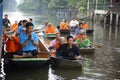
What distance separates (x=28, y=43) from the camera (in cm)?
1232

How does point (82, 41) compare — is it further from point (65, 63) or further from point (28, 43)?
point (28, 43)

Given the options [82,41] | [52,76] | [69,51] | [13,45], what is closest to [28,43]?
[13,45]

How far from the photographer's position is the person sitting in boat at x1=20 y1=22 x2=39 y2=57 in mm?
12211

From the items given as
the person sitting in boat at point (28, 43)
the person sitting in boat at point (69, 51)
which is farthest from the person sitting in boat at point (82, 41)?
the person sitting in boat at point (28, 43)

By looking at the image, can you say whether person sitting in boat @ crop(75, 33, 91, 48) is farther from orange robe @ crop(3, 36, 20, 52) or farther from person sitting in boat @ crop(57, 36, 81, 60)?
orange robe @ crop(3, 36, 20, 52)

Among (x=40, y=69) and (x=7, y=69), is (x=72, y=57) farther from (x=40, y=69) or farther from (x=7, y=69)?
(x=7, y=69)

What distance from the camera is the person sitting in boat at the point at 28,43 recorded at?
40.1 feet

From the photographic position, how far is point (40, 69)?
13094 mm

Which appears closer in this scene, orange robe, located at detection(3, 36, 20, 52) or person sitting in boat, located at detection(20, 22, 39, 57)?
person sitting in boat, located at detection(20, 22, 39, 57)

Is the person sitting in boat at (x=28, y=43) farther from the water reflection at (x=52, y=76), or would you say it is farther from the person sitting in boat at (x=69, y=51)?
the person sitting in boat at (x=69, y=51)

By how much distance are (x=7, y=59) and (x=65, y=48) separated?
2.03 meters

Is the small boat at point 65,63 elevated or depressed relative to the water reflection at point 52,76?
elevated

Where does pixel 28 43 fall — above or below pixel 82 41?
above

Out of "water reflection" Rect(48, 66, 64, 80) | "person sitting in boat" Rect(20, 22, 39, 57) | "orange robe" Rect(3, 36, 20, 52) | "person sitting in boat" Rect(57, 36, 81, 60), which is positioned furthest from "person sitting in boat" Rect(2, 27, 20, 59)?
"person sitting in boat" Rect(57, 36, 81, 60)
